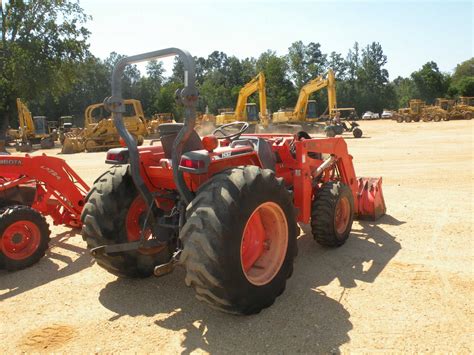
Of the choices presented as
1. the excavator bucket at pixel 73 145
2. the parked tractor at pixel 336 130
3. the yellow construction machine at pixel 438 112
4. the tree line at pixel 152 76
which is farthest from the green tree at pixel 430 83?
the excavator bucket at pixel 73 145

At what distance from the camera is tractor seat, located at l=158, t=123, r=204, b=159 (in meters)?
3.88

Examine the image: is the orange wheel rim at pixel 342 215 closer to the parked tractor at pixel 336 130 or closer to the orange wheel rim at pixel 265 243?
the orange wheel rim at pixel 265 243

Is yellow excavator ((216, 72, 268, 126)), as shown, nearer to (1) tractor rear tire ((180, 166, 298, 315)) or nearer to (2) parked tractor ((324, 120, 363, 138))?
(2) parked tractor ((324, 120, 363, 138))

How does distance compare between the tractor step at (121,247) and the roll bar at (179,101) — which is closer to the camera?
the roll bar at (179,101)

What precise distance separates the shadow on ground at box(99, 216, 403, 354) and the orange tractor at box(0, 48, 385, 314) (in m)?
0.17

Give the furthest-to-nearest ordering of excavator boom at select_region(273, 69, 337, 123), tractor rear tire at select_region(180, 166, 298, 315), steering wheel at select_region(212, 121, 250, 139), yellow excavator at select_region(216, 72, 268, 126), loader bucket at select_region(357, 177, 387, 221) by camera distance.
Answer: yellow excavator at select_region(216, 72, 268, 126)
excavator boom at select_region(273, 69, 337, 123)
loader bucket at select_region(357, 177, 387, 221)
steering wheel at select_region(212, 121, 250, 139)
tractor rear tire at select_region(180, 166, 298, 315)

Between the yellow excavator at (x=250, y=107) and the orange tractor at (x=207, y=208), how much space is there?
24.8 metres

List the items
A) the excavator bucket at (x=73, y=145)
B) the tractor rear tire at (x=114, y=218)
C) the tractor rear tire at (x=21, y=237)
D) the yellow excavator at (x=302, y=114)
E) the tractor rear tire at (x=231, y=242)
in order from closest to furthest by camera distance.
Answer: the tractor rear tire at (x=231, y=242) < the tractor rear tire at (x=114, y=218) < the tractor rear tire at (x=21, y=237) < the excavator bucket at (x=73, y=145) < the yellow excavator at (x=302, y=114)

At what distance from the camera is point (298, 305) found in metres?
3.91

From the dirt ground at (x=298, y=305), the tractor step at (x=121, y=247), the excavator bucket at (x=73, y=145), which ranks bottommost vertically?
the dirt ground at (x=298, y=305)

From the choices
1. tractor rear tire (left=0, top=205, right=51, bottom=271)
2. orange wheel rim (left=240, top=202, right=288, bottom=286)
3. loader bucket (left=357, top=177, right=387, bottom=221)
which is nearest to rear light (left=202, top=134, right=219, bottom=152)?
orange wheel rim (left=240, top=202, right=288, bottom=286)

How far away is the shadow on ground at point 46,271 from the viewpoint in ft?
15.4

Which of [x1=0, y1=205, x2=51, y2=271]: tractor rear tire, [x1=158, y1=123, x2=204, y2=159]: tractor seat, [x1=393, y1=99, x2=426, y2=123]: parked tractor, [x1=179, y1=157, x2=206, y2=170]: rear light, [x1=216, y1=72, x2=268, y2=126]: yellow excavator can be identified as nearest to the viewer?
[x1=179, y1=157, x2=206, y2=170]: rear light

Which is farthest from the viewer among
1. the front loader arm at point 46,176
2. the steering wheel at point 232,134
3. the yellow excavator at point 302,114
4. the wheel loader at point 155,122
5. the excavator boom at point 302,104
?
the wheel loader at point 155,122
